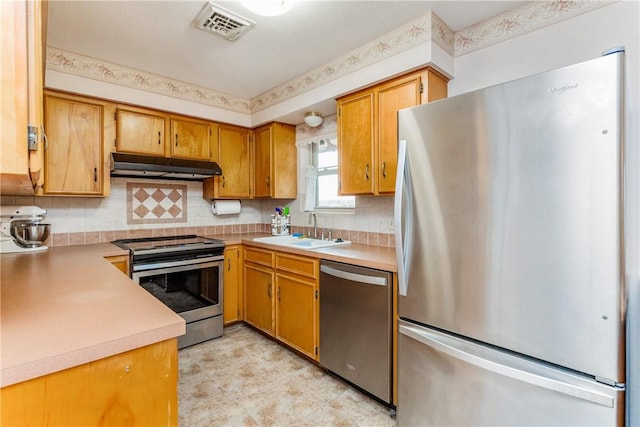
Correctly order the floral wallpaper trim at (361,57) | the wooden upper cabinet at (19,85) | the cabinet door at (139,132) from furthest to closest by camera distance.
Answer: the cabinet door at (139,132) → the floral wallpaper trim at (361,57) → the wooden upper cabinet at (19,85)

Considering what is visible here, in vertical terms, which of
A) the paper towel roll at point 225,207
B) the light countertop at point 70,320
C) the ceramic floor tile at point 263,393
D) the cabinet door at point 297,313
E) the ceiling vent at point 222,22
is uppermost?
the ceiling vent at point 222,22

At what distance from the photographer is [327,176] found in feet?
10.8

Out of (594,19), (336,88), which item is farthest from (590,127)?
(336,88)

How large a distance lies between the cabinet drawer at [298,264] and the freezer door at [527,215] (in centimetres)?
96

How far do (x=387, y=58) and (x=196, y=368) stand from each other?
106 inches

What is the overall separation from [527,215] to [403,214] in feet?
1.77

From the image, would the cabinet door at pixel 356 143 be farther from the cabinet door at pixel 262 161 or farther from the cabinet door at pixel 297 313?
the cabinet door at pixel 262 161

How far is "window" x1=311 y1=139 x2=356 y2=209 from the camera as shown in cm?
317

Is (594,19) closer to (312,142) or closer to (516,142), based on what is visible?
(516,142)

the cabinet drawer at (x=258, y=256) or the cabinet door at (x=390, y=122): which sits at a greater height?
the cabinet door at (x=390, y=122)

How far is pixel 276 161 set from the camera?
11.1 feet

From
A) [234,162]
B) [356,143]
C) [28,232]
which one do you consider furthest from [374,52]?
[28,232]

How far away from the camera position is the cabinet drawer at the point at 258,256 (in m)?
2.85

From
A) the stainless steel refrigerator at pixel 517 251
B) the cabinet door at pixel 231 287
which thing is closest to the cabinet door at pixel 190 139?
the cabinet door at pixel 231 287
